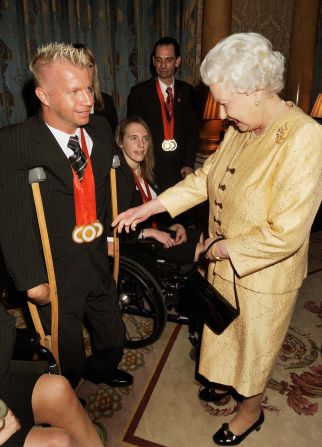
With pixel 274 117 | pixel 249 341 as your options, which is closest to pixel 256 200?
pixel 274 117

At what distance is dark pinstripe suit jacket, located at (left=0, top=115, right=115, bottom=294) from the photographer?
5.01 feet

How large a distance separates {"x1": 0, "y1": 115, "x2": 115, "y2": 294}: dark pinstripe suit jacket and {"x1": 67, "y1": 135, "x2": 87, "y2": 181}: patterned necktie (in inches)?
2.0

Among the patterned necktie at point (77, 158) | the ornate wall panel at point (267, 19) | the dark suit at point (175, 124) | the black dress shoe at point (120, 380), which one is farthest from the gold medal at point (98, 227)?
the ornate wall panel at point (267, 19)

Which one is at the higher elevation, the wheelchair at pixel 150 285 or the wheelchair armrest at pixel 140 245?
the wheelchair armrest at pixel 140 245

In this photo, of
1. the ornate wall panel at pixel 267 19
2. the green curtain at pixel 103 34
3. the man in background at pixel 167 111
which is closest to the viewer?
the green curtain at pixel 103 34

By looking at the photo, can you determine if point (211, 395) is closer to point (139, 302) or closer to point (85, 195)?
point (139, 302)

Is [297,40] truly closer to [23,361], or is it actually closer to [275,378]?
[275,378]

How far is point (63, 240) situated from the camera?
1723 mm

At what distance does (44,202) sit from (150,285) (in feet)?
3.18

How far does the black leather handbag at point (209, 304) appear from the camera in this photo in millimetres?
1651

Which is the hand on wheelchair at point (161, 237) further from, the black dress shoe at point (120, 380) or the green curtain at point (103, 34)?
the green curtain at point (103, 34)

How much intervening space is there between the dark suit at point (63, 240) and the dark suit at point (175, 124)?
1.67m

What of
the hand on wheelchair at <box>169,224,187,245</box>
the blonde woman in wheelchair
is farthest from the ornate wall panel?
the hand on wheelchair at <box>169,224,187,245</box>

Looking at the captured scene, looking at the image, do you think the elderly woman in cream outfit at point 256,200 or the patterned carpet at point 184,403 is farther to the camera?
the patterned carpet at point 184,403
